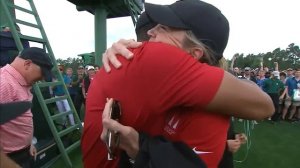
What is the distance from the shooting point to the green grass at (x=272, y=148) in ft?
22.8

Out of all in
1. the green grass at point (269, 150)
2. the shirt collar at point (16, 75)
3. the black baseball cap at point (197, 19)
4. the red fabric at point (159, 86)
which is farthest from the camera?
the green grass at point (269, 150)

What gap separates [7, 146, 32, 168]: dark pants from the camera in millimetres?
3358

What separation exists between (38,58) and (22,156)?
119 cm

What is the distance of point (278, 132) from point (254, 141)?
2.27 m

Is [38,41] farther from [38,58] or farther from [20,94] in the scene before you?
[20,94]

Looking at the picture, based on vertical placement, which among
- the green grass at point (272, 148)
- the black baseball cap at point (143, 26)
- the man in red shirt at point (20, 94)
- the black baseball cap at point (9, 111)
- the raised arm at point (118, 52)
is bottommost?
the green grass at point (272, 148)

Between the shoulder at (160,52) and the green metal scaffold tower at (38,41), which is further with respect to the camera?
the green metal scaffold tower at (38,41)

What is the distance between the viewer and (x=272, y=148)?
8.40 metres

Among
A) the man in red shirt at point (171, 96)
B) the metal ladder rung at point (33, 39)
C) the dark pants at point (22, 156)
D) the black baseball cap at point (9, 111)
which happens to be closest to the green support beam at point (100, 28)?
the metal ladder rung at point (33, 39)

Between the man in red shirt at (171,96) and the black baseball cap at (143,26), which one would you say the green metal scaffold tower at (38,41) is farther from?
the man in red shirt at (171,96)

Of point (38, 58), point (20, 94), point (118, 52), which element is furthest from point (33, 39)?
point (118, 52)

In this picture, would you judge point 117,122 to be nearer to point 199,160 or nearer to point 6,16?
point 199,160

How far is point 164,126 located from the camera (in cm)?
137

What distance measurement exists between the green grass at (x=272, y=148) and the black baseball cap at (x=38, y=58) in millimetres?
4259
